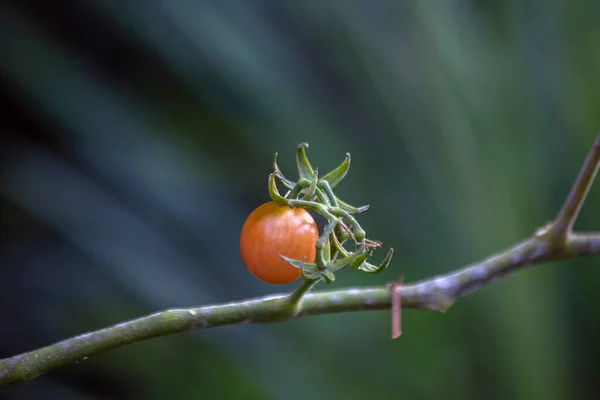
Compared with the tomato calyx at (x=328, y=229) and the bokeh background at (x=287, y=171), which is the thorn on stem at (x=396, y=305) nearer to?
the tomato calyx at (x=328, y=229)

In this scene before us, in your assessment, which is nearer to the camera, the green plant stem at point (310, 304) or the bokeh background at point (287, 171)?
the green plant stem at point (310, 304)

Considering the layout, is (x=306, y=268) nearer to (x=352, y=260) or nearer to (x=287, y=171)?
(x=352, y=260)

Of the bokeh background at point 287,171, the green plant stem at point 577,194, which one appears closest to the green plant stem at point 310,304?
the green plant stem at point 577,194

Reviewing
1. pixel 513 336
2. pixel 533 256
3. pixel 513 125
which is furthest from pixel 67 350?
pixel 513 125

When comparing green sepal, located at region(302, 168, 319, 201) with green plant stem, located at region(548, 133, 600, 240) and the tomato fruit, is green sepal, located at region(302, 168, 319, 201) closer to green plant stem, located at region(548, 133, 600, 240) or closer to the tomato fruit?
the tomato fruit

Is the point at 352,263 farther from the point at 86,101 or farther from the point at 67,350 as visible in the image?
the point at 86,101
